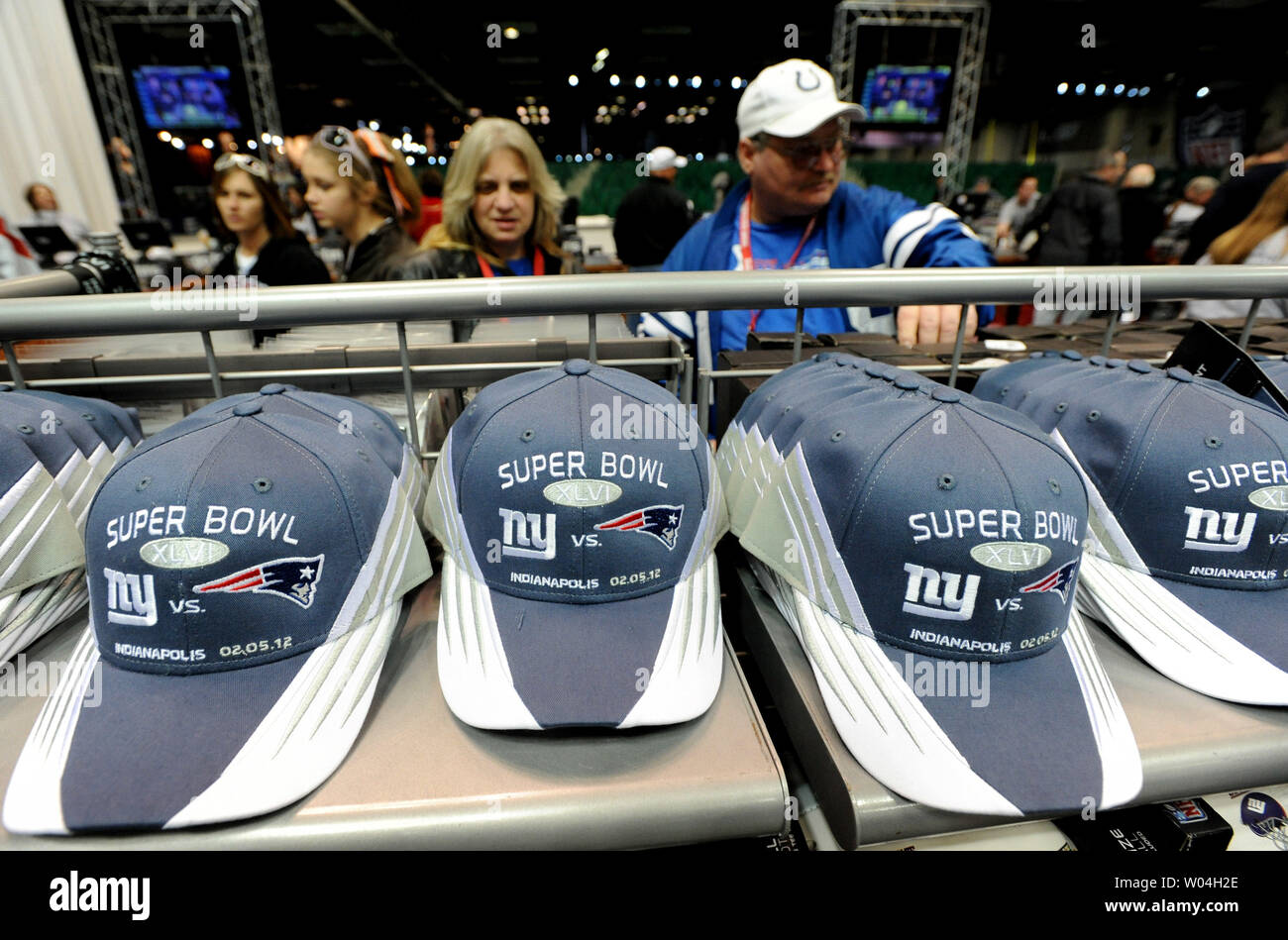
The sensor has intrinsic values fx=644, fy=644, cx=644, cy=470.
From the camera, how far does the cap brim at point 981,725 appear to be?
0.62 metres

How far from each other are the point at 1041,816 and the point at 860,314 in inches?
42.4

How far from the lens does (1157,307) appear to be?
3773mm

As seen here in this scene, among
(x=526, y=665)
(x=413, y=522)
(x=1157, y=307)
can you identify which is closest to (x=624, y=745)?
(x=526, y=665)

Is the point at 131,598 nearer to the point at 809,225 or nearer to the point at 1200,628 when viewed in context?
the point at 1200,628

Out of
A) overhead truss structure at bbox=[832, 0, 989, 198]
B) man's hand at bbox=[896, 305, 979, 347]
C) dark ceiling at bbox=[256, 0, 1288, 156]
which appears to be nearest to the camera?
man's hand at bbox=[896, 305, 979, 347]

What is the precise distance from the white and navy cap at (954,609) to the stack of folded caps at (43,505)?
0.90 m

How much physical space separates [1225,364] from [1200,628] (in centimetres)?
44

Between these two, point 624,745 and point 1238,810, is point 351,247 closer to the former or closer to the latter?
point 624,745

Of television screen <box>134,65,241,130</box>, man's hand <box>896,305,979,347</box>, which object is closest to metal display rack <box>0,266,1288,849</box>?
man's hand <box>896,305,979,347</box>

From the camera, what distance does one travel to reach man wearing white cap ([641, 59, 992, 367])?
1376mm

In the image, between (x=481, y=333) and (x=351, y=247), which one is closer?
(x=481, y=333)

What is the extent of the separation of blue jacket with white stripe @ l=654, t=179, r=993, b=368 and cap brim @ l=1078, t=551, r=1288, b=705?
2.49 ft

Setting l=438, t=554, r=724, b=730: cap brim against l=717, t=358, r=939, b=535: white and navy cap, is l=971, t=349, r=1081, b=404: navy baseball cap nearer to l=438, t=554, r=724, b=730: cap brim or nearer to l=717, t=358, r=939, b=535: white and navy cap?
l=717, t=358, r=939, b=535: white and navy cap

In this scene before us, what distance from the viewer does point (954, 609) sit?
70 centimetres
